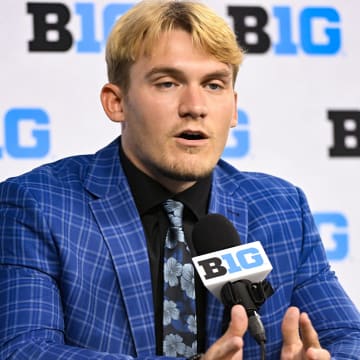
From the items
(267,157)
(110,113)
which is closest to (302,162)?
(267,157)

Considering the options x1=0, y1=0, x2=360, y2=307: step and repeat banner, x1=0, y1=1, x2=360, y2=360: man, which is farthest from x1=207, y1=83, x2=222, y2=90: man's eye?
x1=0, y1=0, x2=360, y2=307: step and repeat banner

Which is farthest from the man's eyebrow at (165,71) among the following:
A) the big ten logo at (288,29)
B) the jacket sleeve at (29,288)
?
the big ten logo at (288,29)

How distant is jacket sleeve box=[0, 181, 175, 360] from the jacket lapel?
131 millimetres

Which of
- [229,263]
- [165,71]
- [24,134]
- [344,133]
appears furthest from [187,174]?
[344,133]

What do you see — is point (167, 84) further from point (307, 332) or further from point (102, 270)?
point (307, 332)

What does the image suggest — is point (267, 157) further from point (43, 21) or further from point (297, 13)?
point (43, 21)

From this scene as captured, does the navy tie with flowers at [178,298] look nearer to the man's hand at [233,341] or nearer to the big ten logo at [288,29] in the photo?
the man's hand at [233,341]

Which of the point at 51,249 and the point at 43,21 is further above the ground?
the point at 43,21

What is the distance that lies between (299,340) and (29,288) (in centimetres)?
57

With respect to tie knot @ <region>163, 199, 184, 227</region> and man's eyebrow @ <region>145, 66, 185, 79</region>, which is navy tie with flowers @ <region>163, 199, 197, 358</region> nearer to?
tie knot @ <region>163, 199, 184, 227</region>

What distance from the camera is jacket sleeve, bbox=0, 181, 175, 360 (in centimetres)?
170

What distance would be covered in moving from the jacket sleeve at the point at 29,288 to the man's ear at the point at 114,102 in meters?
0.30

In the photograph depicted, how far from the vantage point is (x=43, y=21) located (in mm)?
2762

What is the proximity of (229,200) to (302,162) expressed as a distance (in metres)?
0.92
